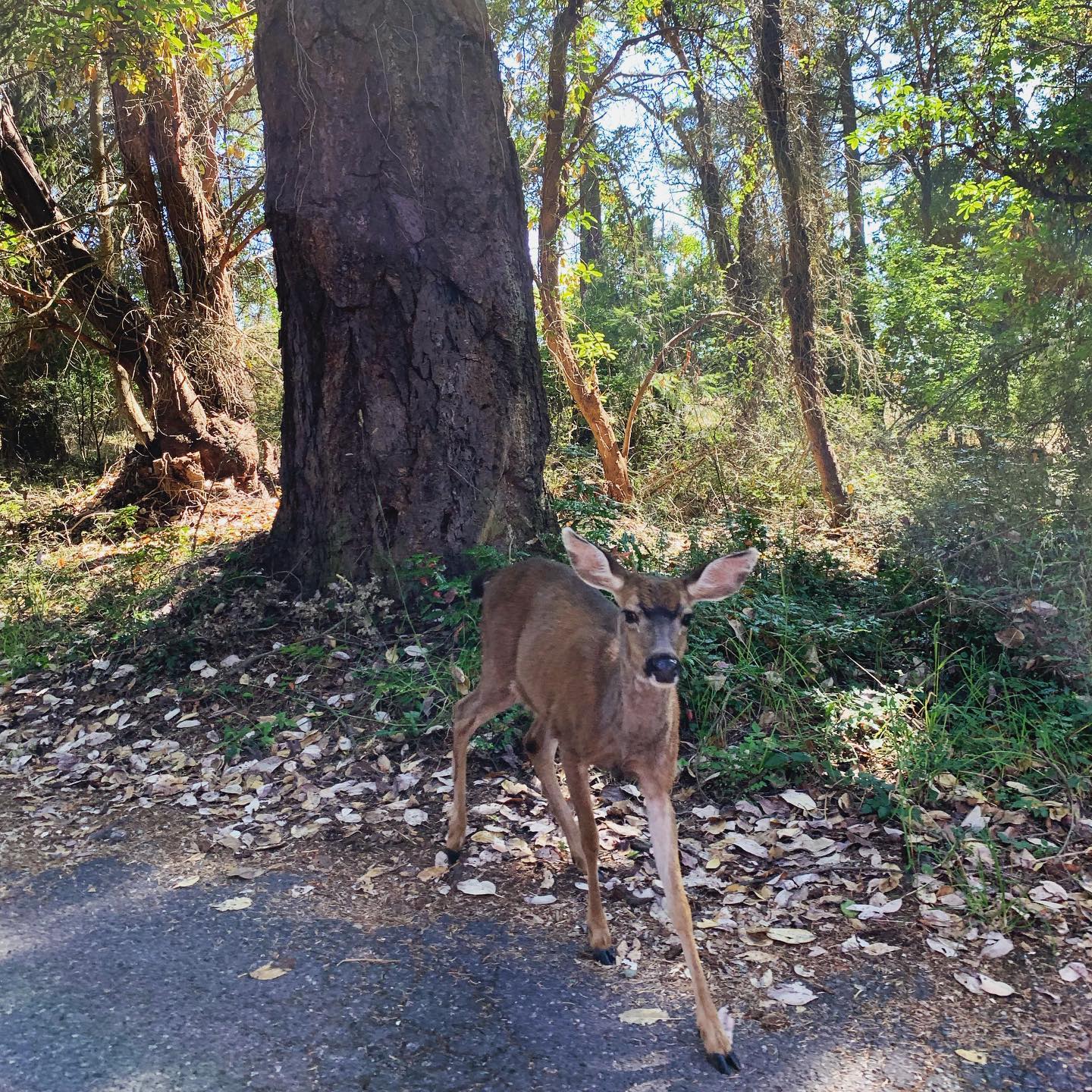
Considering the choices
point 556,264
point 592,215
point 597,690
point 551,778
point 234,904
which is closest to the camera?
→ point 597,690

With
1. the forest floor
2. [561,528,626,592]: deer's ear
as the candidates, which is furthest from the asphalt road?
[561,528,626,592]: deer's ear

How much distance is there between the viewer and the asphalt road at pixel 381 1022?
9.55 feet

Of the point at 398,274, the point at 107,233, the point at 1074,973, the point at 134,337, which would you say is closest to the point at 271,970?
the point at 1074,973

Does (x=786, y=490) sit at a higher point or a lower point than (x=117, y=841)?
higher

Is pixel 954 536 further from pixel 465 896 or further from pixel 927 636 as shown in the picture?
pixel 465 896

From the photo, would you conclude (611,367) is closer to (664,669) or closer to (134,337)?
(134,337)

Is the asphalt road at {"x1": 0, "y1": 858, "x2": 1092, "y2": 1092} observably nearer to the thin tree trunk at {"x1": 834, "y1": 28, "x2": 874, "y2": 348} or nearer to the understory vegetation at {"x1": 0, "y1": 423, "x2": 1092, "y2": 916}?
the understory vegetation at {"x1": 0, "y1": 423, "x2": 1092, "y2": 916}

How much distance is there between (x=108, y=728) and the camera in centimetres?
597

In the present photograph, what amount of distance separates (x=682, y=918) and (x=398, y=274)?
4.62m

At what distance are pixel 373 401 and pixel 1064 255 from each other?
686 centimetres

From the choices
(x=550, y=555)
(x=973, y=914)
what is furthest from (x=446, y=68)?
(x=973, y=914)

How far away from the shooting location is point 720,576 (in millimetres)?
3709

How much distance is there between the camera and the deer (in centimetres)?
342

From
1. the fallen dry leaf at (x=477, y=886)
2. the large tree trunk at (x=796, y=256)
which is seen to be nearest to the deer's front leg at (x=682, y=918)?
the fallen dry leaf at (x=477, y=886)
